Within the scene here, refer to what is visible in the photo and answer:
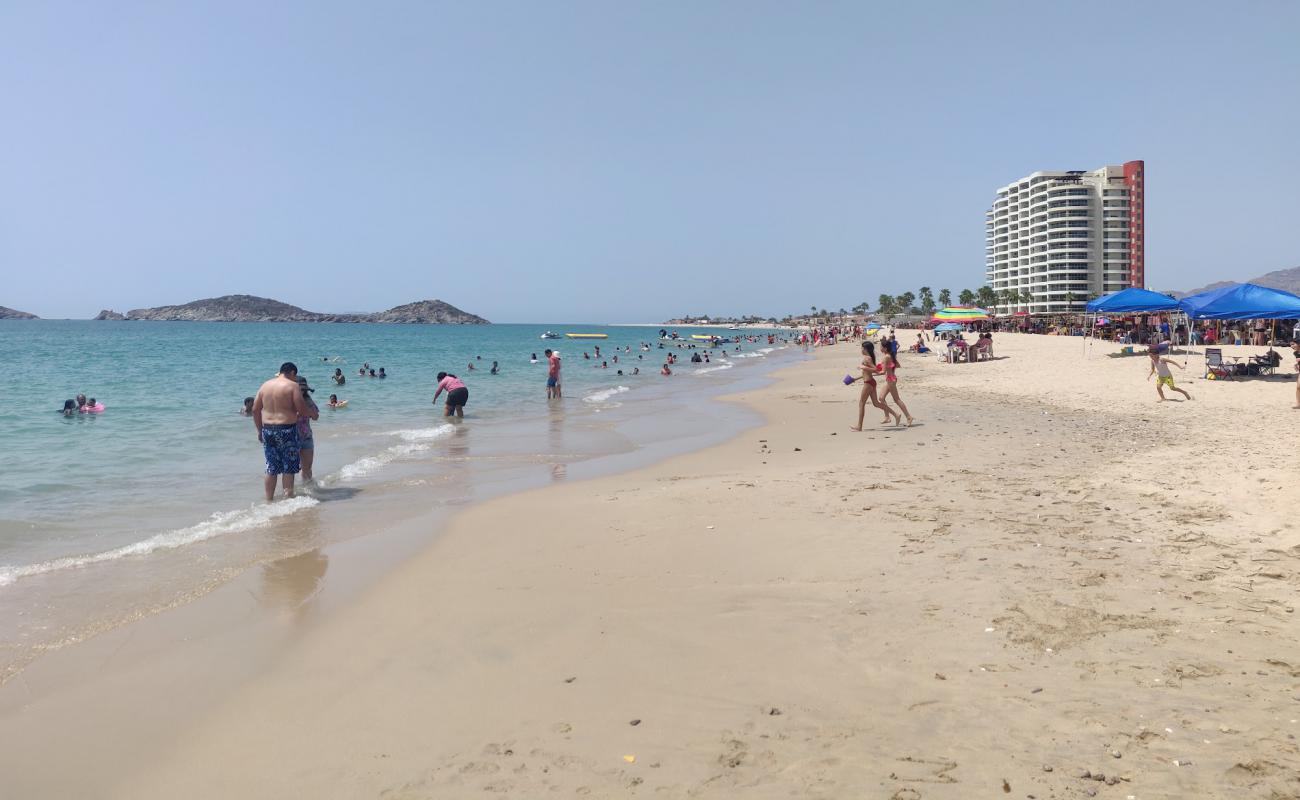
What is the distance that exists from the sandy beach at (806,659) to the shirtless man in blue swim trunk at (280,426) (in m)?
2.91

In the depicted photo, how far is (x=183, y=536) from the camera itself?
750 centimetres

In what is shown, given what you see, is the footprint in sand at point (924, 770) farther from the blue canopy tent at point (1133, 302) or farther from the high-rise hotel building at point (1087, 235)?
the high-rise hotel building at point (1087, 235)

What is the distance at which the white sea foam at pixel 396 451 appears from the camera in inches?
434

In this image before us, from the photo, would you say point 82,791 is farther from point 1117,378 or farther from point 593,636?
point 1117,378

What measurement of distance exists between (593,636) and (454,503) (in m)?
4.76

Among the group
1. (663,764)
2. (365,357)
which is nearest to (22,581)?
(663,764)

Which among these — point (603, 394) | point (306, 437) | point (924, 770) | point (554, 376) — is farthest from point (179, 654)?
point (603, 394)

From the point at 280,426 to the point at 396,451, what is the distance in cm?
408

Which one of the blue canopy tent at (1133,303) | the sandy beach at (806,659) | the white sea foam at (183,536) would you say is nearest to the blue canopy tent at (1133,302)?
the blue canopy tent at (1133,303)

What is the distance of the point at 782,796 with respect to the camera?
9.77 ft

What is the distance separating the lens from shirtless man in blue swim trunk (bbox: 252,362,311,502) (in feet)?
30.0

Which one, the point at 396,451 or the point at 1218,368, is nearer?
the point at 396,451

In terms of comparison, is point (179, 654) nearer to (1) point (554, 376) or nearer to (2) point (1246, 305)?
(1) point (554, 376)

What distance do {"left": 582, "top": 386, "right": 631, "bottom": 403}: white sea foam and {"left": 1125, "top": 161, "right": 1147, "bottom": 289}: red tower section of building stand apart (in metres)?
99.7
